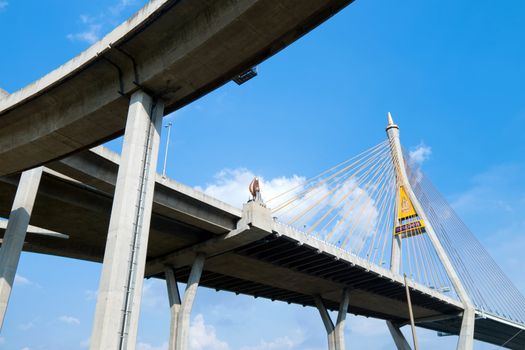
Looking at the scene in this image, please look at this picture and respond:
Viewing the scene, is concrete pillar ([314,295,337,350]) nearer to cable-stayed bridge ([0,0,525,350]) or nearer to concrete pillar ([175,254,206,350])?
cable-stayed bridge ([0,0,525,350])

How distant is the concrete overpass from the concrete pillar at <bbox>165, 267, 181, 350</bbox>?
2.88ft

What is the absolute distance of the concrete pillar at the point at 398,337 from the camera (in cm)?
6419

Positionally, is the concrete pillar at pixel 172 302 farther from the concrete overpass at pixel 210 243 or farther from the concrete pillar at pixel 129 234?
the concrete pillar at pixel 129 234

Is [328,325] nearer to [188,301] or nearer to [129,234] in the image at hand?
[188,301]

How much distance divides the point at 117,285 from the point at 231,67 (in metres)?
8.13

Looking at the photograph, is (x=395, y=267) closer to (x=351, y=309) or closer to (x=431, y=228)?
(x=431, y=228)

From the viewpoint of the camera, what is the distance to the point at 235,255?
39.0 meters

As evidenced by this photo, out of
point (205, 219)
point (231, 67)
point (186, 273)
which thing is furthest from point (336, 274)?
point (231, 67)

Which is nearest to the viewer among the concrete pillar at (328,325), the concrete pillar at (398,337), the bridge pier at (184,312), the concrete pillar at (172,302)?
the bridge pier at (184,312)

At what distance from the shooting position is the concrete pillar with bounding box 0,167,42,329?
26922 millimetres

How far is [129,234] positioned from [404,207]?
46757 millimetres

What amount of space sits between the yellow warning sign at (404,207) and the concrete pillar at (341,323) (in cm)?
1237

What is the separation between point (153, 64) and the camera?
16656 mm

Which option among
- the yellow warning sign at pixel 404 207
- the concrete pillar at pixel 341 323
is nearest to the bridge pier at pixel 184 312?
the concrete pillar at pixel 341 323
